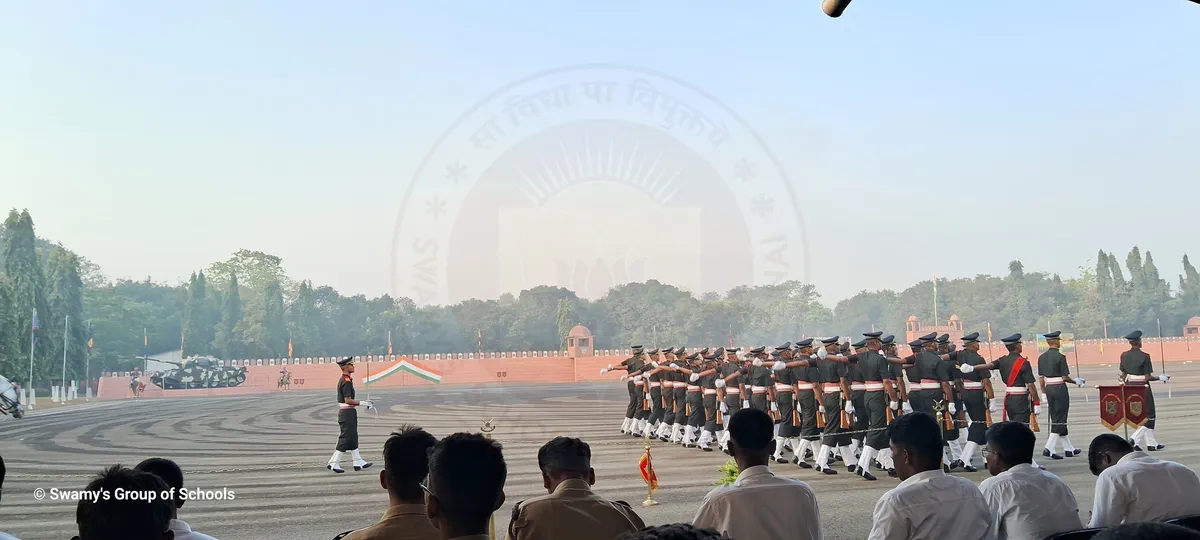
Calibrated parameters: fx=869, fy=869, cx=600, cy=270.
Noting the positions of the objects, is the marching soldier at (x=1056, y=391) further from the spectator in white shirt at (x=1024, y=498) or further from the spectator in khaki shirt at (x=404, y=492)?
the spectator in khaki shirt at (x=404, y=492)

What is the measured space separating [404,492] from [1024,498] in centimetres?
298

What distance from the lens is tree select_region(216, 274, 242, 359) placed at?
167 feet

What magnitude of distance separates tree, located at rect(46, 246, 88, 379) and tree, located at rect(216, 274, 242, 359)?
7.55 meters

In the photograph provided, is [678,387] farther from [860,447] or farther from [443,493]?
[443,493]

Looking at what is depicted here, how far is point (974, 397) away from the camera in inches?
450

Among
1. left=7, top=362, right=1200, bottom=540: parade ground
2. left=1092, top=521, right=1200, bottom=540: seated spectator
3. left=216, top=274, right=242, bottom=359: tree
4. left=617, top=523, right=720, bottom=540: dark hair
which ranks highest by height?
left=216, top=274, right=242, bottom=359: tree

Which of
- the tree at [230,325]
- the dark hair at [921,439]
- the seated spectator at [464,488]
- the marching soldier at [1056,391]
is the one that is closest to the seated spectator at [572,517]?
the seated spectator at [464,488]

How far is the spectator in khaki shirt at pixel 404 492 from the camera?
3203 millimetres

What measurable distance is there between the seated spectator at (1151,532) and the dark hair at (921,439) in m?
2.29

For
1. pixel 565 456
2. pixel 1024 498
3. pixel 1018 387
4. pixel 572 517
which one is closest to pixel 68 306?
pixel 1018 387

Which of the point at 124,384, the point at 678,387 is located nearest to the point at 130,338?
the point at 124,384

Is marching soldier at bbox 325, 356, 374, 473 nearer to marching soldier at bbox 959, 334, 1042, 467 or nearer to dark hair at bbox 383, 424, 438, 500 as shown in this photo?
marching soldier at bbox 959, 334, 1042, 467

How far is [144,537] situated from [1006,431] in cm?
393

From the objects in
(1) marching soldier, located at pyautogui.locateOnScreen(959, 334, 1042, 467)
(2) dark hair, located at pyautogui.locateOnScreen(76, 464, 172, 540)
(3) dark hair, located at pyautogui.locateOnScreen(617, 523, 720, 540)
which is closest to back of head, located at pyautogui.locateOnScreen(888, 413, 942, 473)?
(3) dark hair, located at pyautogui.locateOnScreen(617, 523, 720, 540)
